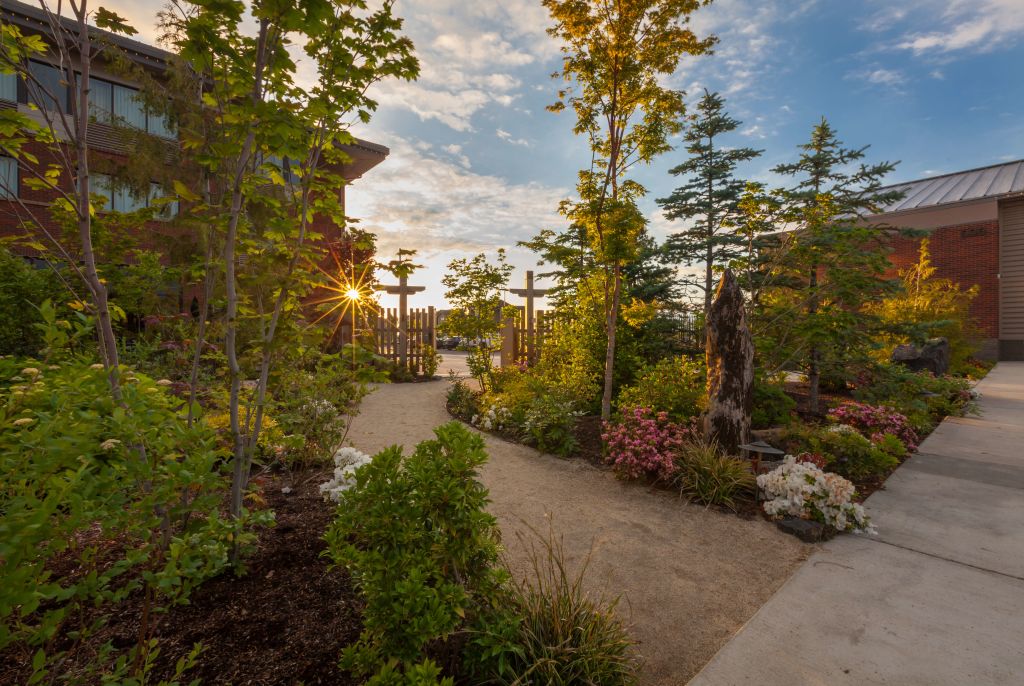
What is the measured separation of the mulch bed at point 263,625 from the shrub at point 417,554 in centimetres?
26

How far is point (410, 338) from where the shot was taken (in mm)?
13312

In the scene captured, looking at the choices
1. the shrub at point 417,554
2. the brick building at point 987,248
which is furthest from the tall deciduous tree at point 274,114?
the brick building at point 987,248

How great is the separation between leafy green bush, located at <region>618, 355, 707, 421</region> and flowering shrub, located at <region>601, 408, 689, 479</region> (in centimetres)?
40

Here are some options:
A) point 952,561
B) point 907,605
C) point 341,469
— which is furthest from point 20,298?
point 952,561

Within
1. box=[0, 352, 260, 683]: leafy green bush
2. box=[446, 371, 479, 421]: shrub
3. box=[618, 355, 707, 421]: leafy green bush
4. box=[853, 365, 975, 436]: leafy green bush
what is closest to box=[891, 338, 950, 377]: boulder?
box=[853, 365, 975, 436]: leafy green bush

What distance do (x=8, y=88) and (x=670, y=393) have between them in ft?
63.0

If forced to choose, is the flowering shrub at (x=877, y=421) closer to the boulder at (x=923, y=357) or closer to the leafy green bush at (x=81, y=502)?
the boulder at (x=923, y=357)

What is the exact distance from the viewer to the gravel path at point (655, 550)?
2543 millimetres

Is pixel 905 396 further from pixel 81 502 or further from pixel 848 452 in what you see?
pixel 81 502

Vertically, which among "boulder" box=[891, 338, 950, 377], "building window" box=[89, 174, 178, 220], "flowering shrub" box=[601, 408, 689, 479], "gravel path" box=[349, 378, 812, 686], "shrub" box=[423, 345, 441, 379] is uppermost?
"building window" box=[89, 174, 178, 220]

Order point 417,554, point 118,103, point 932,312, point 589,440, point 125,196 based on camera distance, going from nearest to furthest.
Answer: point 417,554
point 589,440
point 932,312
point 125,196
point 118,103

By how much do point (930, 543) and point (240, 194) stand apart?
5.40 metres

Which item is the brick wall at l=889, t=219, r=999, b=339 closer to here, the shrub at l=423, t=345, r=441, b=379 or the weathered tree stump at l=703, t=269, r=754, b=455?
the weathered tree stump at l=703, t=269, r=754, b=455

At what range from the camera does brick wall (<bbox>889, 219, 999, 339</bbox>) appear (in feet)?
52.2
